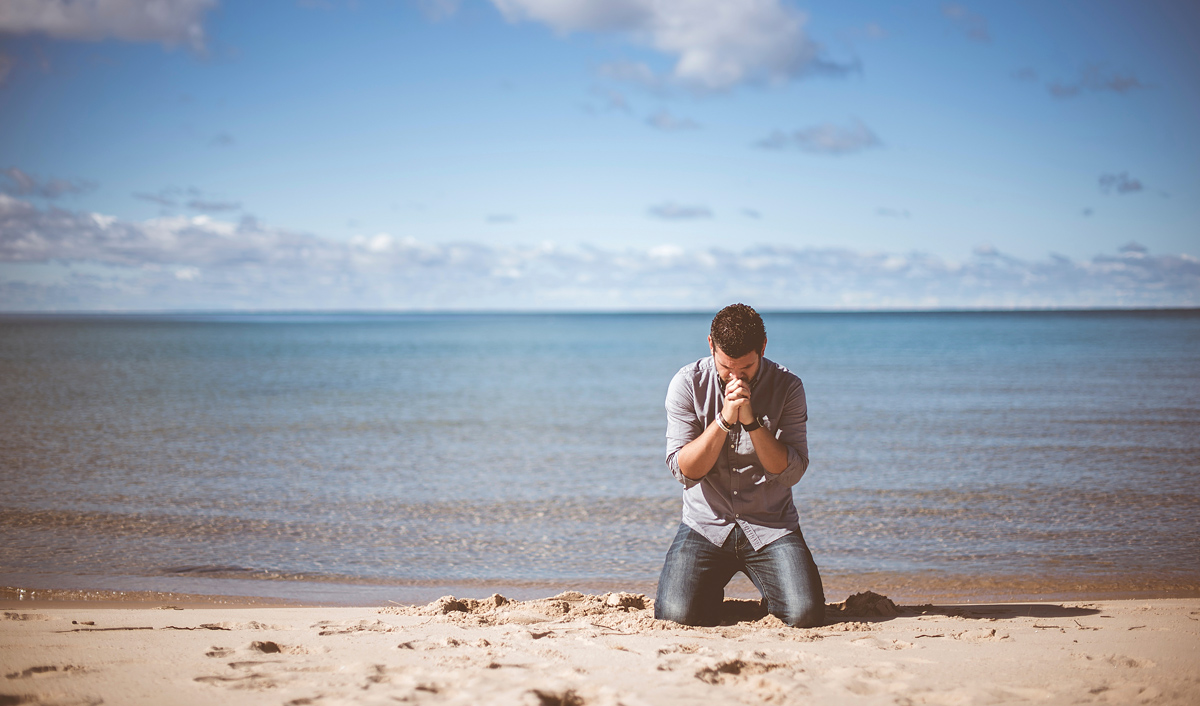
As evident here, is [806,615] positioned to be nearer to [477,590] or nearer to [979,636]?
[979,636]

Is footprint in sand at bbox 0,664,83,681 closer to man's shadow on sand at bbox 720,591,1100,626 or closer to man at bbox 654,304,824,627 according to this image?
man at bbox 654,304,824,627

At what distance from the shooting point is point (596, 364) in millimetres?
38625

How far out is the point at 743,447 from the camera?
15.6 ft

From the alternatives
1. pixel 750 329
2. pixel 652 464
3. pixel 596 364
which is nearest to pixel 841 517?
pixel 652 464

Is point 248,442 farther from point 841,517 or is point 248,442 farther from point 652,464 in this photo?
point 841,517

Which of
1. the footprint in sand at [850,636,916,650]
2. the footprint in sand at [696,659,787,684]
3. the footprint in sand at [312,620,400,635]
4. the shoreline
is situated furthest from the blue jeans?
the footprint in sand at [312,620,400,635]

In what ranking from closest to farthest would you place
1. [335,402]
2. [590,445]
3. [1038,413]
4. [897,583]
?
[897,583] → [590,445] → [1038,413] → [335,402]

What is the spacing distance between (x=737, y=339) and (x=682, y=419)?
76cm

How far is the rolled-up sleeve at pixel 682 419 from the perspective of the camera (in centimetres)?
475

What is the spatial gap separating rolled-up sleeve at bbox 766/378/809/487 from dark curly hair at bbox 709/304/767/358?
57 cm

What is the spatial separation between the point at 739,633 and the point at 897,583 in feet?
8.92

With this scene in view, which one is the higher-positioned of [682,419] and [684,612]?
[682,419]

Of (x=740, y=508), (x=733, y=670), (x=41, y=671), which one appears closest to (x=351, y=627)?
(x=41, y=671)

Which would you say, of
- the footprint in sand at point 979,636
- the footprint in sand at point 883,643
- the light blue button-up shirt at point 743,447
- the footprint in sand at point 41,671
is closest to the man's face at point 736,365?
the light blue button-up shirt at point 743,447
